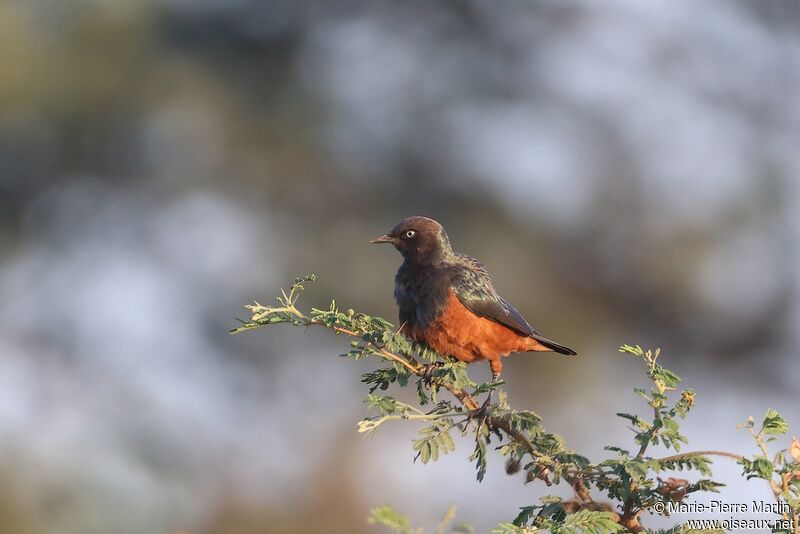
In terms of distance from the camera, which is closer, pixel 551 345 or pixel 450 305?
pixel 450 305

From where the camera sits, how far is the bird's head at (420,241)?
4695 mm

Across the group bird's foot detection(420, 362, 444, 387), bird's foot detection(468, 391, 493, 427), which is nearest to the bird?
bird's foot detection(420, 362, 444, 387)

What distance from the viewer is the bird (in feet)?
14.3

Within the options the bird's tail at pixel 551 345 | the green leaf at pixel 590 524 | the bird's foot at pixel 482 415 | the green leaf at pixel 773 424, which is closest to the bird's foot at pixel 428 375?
the bird's foot at pixel 482 415

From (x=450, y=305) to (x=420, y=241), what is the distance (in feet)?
1.37

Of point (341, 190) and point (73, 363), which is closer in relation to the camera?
point (73, 363)

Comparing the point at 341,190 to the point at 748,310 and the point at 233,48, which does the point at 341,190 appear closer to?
the point at 233,48

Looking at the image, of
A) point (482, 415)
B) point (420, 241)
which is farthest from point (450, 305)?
point (482, 415)

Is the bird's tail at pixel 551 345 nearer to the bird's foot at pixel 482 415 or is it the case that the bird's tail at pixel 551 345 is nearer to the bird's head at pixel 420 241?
the bird's head at pixel 420 241

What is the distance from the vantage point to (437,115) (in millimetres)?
12523

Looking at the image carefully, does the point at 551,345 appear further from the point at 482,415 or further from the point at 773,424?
the point at 773,424

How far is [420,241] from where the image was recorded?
4.70 m

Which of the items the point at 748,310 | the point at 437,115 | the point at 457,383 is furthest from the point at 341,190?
the point at 457,383

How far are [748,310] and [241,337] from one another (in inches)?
212
